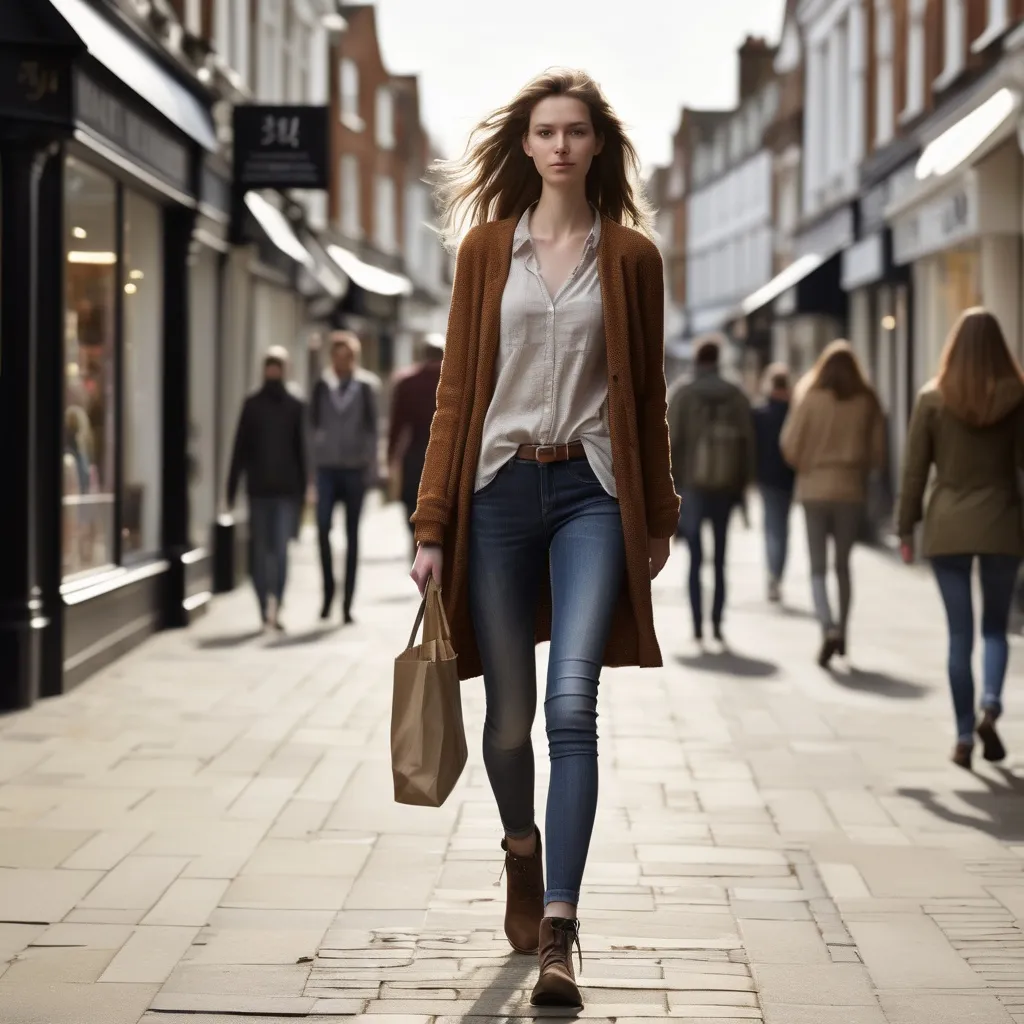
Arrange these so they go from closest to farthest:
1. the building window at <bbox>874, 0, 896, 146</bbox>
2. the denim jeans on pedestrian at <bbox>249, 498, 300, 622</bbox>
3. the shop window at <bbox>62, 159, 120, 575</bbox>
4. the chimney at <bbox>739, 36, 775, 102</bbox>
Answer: the shop window at <bbox>62, 159, 120, 575</bbox>, the denim jeans on pedestrian at <bbox>249, 498, 300, 622</bbox>, the building window at <bbox>874, 0, 896, 146</bbox>, the chimney at <bbox>739, 36, 775, 102</bbox>

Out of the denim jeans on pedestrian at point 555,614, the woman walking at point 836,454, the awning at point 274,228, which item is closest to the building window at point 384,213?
the awning at point 274,228

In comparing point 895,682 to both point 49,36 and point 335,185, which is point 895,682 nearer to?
point 49,36

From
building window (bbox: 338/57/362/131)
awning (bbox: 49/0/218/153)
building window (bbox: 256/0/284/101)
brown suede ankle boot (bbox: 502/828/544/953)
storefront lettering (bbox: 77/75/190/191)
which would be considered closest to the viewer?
brown suede ankle boot (bbox: 502/828/544/953)

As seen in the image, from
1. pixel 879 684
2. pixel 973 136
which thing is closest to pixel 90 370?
pixel 879 684

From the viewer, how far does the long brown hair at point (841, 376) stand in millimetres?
11258

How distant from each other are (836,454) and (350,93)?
30393mm

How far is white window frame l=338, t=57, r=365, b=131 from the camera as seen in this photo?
3862 cm

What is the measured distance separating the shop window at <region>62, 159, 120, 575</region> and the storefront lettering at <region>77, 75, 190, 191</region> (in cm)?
25

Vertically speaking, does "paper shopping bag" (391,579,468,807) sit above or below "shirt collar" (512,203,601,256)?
below

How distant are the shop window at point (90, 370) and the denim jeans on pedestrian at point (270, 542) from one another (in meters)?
1.17

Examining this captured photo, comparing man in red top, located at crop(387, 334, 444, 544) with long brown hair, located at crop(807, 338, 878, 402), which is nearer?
long brown hair, located at crop(807, 338, 878, 402)

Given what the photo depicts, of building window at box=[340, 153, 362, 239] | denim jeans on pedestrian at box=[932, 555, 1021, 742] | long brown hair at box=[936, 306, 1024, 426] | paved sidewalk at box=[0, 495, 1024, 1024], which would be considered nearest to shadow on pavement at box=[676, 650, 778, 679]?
paved sidewalk at box=[0, 495, 1024, 1024]

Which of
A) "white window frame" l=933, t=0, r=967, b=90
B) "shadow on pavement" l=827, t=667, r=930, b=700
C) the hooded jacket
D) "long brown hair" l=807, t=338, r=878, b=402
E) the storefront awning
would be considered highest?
"white window frame" l=933, t=0, r=967, b=90

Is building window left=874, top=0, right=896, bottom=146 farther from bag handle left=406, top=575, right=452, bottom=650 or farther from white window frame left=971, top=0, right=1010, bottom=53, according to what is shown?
bag handle left=406, top=575, right=452, bottom=650
